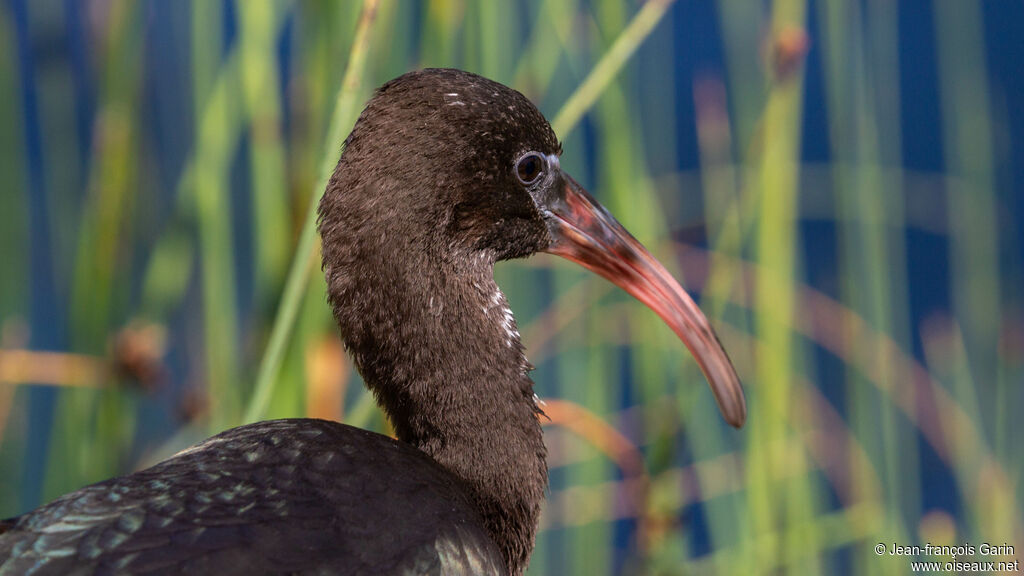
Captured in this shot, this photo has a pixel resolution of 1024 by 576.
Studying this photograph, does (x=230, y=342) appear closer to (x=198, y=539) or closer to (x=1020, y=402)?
(x=198, y=539)

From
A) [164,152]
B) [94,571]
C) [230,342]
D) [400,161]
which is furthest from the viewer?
[164,152]

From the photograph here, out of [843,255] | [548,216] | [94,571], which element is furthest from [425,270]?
[843,255]

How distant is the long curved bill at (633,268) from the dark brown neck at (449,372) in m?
0.19

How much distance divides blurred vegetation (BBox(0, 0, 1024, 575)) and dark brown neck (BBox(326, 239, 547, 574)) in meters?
0.10

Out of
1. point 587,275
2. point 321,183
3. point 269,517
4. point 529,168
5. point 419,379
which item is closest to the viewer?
point 269,517

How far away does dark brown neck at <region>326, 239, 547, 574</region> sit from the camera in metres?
1.44

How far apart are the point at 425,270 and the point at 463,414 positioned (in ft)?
0.63

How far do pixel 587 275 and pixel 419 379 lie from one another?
3.80 ft

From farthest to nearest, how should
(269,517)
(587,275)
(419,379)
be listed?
(587,275) → (419,379) → (269,517)

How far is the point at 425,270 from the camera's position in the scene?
4.72 feet

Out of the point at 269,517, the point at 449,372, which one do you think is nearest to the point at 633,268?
the point at 449,372

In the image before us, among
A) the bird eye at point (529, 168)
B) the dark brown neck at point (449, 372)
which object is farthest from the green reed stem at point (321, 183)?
the bird eye at point (529, 168)

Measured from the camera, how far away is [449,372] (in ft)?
4.79

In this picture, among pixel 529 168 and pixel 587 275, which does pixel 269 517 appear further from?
pixel 587 275
